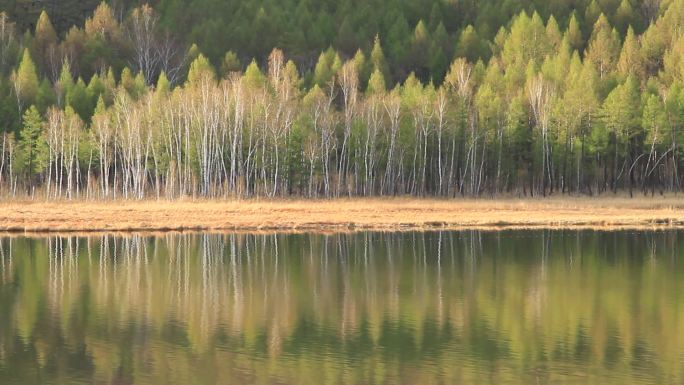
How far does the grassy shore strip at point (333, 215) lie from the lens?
5781cm

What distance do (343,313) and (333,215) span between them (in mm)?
36842

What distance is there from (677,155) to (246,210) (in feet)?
147

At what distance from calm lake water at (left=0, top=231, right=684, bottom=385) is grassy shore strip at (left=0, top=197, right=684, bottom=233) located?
9.70m

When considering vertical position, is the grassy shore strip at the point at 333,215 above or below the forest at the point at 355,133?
below

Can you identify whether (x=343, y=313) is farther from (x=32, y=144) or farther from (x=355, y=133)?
(x=32, y=144)

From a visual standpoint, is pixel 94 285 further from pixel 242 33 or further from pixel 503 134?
pixel 242 33

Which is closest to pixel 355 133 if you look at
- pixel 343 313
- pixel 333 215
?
pixel 333 215

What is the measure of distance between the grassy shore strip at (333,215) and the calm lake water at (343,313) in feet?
31.8

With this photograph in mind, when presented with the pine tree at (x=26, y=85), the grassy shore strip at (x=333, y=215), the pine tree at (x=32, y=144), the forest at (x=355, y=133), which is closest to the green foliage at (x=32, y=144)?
the pine tree at (x=32, y=144)

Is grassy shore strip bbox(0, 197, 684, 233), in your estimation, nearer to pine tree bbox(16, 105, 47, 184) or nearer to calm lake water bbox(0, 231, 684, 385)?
calm lake water bbox(0, 231, 684, 385)

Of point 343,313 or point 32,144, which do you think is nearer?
point 343,313

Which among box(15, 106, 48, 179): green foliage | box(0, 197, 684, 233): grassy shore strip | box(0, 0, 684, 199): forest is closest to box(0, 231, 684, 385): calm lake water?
box(0, 197, 684, 233): grassy shore strip

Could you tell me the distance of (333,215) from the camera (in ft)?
215

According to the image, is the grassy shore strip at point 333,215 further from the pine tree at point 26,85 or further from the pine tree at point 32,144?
the pine tree at point 26,85
